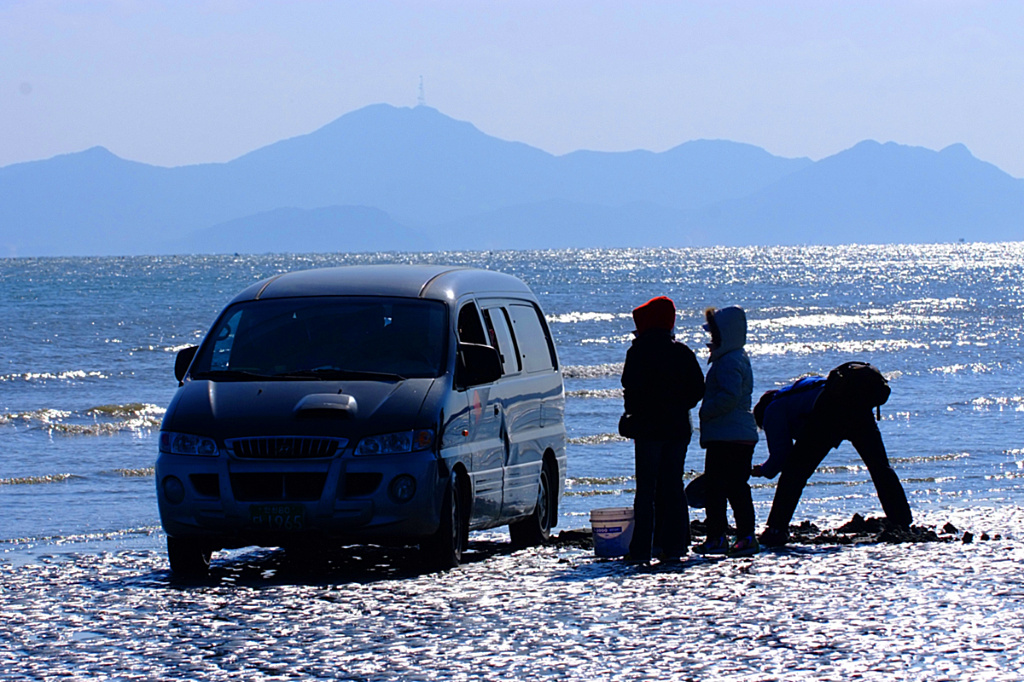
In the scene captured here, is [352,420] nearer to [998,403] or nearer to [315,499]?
[315,499]

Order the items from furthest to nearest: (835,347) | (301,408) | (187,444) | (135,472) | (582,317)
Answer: (582,317), (835,347), (135,472), (187,444), (301,408)

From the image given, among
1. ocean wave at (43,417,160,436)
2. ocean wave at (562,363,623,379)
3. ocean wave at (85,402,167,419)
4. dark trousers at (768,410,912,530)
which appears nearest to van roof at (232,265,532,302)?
dark trousers at (768,410,912,530)

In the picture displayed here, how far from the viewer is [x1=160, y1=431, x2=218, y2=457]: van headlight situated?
355 inches

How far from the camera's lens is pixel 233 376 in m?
9.58

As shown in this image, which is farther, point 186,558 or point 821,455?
point 821,455

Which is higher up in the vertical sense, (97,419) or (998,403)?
(97,419)

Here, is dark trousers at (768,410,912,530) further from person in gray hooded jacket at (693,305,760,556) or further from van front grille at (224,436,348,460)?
van front grille at (224,436,348,460)

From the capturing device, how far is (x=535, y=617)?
748 centimetres

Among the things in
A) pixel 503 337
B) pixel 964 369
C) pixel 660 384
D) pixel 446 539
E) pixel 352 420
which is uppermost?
pixel 503 337

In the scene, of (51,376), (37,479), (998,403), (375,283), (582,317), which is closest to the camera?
(375,283)

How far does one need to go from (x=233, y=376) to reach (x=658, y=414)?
8.81 feet

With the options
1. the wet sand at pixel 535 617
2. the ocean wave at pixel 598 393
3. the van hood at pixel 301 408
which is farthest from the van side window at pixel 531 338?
the ocean wave at pixel 598 393

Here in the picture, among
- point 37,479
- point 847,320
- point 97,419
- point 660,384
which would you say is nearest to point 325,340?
point 660,384

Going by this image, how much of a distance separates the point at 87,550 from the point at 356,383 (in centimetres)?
326
